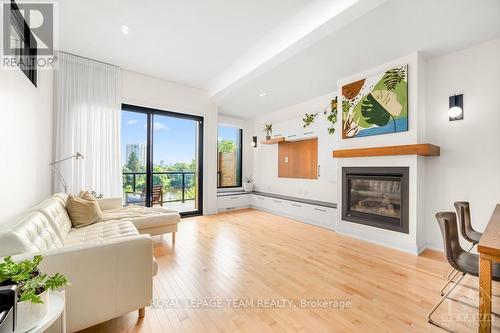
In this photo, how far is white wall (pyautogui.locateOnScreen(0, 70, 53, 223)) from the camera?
1.77 m

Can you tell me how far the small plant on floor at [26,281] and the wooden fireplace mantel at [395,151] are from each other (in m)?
3.70

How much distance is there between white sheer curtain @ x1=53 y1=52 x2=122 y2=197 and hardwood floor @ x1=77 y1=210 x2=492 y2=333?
163 centimetres

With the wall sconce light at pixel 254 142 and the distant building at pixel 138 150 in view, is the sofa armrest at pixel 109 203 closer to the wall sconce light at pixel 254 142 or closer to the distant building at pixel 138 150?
the distant building at pixel 138 150

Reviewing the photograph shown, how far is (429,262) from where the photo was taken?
2.73 metres

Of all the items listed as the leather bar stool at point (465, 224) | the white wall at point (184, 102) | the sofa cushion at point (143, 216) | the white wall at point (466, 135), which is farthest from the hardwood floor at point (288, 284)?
the white wall at point (184, 102)

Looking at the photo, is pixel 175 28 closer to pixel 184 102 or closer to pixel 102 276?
pixel 184 102

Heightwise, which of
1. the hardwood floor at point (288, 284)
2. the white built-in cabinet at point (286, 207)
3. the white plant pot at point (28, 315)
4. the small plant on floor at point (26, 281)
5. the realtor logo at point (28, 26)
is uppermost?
the realtor logo at point (28, 26)

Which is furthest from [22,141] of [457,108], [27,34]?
[457,108]

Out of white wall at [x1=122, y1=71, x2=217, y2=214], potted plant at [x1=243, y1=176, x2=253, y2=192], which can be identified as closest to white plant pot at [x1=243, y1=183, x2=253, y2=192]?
potted plant at [x1=243, y1=176, x2=253, y2=192]

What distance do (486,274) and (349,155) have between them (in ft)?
8.03

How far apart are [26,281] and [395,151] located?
151 inches

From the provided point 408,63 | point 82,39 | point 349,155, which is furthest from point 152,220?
point 408,63

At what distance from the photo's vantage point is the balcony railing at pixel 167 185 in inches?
173

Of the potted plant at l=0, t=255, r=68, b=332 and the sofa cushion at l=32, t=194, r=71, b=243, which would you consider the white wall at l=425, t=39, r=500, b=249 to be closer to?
the potted plant at l=0, t=255, r=68, b=332
